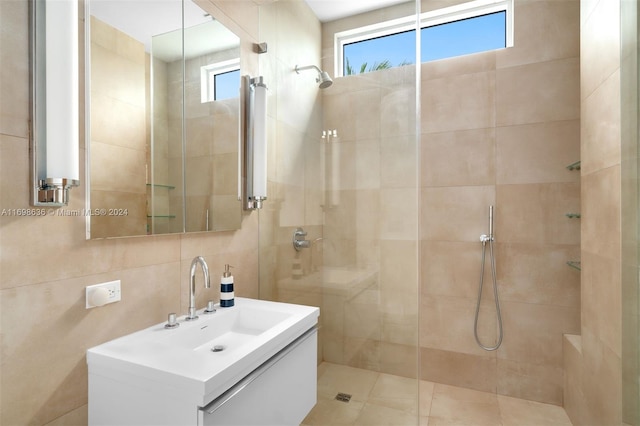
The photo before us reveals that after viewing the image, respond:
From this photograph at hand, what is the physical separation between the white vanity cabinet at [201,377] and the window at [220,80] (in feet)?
3.48

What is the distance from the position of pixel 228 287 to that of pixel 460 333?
177cm

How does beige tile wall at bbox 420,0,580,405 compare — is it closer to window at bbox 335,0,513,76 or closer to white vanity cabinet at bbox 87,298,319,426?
window at bbox 335,0,513,76

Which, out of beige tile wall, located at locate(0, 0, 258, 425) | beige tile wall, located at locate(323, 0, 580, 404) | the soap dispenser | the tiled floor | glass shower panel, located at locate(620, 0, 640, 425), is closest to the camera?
beige tile wall, located at locate(0, 0, 258, 425)

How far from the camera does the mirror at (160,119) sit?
1209 mm

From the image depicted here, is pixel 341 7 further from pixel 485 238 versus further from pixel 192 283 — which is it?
pixel 485 238

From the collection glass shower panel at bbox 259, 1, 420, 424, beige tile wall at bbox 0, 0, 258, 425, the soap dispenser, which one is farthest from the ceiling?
the soap dispenser

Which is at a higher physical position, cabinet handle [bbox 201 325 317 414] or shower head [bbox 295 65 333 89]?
shower head [bbox 295 65 333 89]

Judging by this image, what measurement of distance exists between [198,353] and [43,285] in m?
0.50

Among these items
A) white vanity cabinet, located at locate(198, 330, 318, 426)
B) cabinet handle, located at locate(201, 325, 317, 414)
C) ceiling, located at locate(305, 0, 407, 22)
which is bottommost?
white vanity cabinet, located at locate(198, 330, 318, 426)

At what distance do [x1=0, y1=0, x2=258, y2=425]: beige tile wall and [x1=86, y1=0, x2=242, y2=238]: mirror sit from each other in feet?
0.33

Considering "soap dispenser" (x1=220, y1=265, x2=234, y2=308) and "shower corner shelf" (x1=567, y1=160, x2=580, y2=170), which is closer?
"soap dispenser" (x1=220, y1=265, x2=234, y2=308)

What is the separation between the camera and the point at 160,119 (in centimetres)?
145

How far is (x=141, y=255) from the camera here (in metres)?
1.35

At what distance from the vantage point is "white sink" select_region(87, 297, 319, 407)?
3.17 ft
